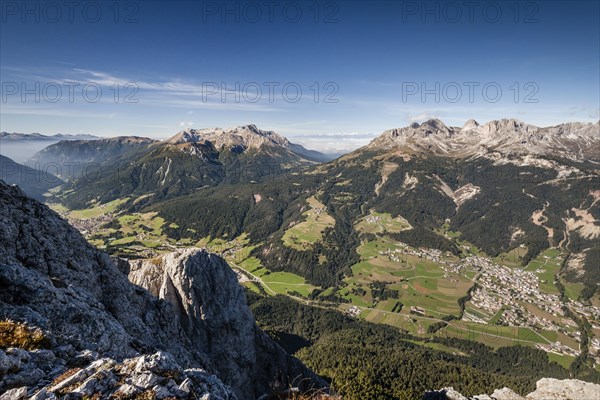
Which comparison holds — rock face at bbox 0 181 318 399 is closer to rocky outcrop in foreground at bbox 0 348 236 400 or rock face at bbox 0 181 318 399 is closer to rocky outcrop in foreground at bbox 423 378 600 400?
rocky outcrop in foreground at bbox 0 348 236 400

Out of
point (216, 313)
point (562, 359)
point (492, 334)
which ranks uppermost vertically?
point (216, 313)

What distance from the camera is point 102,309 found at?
19.3 m

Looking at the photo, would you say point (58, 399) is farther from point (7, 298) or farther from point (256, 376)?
point (256, 376)

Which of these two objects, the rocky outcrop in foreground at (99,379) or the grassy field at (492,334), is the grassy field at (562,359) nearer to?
the grassy field at (492,334)

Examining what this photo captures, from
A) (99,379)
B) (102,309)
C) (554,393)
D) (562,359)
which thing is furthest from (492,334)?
(99,379)

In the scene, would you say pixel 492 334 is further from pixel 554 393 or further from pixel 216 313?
pixel 216 313

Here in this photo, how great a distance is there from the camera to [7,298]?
600 inches

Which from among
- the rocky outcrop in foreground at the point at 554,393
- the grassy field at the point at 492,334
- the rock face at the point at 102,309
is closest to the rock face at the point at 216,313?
the rock face at the point at 102,309

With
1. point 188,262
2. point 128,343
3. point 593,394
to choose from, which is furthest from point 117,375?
point 593,394

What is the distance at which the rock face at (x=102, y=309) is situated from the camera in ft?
47.6

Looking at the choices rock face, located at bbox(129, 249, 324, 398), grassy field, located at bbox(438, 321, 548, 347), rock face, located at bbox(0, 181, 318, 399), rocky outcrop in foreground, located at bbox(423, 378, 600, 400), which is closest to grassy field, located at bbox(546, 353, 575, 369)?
grassy field, located at bbox(438, 321, 548, 347)

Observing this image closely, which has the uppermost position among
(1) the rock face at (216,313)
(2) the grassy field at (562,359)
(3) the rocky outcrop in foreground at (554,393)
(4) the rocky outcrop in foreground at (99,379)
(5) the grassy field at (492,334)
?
(4) the rocky outcrop in foreground at (99,379)

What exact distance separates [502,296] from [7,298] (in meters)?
241

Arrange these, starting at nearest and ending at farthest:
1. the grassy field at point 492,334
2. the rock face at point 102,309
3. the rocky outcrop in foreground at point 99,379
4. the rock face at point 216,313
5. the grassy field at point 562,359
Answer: the rocky outcrop in foreground at point 99,379
the rock face at point 102,309
the rock face at point 216,313
the grassy field at point 562,359
the grassy field at point 492,334
